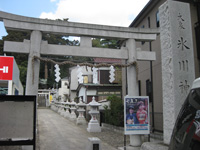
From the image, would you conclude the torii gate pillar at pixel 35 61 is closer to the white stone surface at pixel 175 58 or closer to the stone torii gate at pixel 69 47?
the stone torii gate at pixel 69 47

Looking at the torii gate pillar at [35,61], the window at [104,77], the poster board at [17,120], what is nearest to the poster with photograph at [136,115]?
the torii gate pillar at [35,61]

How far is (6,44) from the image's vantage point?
7.96 meters

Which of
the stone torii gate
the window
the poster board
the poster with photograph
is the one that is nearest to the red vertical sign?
the stone torii gate

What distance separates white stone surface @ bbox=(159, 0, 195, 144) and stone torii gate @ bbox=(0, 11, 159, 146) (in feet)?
13.3

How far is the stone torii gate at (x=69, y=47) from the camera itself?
27.1 feet

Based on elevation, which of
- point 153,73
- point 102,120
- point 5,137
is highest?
point 153,73

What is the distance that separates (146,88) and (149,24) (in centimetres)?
453

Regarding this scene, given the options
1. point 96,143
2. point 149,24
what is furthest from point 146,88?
point 96,143

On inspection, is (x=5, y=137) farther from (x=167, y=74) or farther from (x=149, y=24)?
(x=149, y=24)

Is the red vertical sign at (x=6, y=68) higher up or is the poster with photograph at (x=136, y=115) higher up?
the red vertical sign at (x=6, y=68)

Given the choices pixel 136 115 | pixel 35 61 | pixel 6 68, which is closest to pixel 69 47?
pixel 35 61

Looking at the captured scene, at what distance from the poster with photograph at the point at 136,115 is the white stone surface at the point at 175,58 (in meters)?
3.21

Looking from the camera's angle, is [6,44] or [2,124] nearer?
[2,124]

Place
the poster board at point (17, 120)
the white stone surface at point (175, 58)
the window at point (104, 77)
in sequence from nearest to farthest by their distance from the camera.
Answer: the white stone surface at point (175, 58), the poster board at point (17, 120), the window at point (104, 77)
